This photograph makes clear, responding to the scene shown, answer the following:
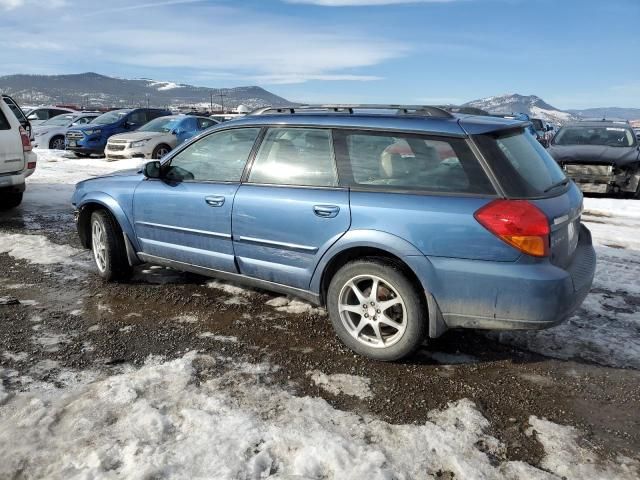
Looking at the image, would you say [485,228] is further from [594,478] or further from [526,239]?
[594,478]

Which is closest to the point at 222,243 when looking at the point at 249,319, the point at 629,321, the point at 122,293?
the point at 249,319

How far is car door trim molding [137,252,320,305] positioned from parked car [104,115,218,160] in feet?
35.2

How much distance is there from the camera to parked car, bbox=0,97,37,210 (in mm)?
7875

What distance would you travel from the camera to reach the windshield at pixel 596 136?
36.3 feet

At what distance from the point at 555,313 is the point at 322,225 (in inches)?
60.9

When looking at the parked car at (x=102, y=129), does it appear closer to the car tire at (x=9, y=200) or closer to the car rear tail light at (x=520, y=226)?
the car tire at (x=9, y=200)

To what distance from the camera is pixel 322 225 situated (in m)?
3.56

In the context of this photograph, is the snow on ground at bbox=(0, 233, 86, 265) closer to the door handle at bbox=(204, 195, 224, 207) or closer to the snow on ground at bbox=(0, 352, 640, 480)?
the door handle at bbox=(204, 195, 224, 207)

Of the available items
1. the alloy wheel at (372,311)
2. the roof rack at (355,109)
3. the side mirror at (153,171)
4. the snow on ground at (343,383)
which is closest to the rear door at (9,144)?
the side mirror at (153,171)

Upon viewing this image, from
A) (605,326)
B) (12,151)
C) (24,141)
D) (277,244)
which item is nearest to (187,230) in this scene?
(277,244)

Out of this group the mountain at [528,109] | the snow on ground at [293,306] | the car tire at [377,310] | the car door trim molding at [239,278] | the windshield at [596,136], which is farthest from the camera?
the mountain at [528,109]

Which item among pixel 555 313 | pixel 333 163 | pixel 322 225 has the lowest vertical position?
pixel 555 313

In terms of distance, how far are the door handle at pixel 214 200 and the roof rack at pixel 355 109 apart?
0.86 metres

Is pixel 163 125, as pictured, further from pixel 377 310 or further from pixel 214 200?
pixel 377 310
